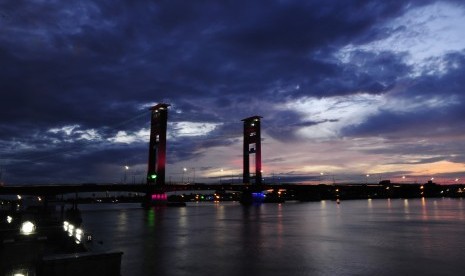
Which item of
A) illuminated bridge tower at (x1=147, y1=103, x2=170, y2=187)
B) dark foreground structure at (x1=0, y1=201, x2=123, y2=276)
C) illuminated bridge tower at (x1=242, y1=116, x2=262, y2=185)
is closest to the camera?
dark foreground structure at (x1=0, y1=201, x2=123, y2=276)

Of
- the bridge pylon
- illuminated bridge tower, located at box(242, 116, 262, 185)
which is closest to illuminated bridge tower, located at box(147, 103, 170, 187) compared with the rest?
the bridge pylon

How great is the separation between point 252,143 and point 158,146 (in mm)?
44833

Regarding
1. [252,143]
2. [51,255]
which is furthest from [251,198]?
[51,255]

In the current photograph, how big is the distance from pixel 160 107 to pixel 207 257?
105329 mm

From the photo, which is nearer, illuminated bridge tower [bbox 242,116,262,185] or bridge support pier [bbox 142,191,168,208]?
bridge support pier [bbox 142,191,168,208]

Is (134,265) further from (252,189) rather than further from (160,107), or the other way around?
(252,189)

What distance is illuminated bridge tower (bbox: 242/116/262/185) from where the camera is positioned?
14400 centimetres

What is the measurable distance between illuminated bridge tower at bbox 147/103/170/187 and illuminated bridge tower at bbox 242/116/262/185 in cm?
A: 3709

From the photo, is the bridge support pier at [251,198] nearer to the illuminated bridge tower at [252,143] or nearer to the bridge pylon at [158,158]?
the illuminated bridge tower at [252,143]

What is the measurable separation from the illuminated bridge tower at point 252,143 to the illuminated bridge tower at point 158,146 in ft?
122

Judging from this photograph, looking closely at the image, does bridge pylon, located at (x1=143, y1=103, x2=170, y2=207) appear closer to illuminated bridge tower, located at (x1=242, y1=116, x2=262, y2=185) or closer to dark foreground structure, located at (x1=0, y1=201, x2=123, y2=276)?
illuminated bridge tower, located at (x1=242, y1=116, x2=262, y2=185)

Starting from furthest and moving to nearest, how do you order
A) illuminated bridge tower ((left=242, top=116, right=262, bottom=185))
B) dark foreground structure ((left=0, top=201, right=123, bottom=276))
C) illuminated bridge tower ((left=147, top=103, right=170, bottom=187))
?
illuminated bridge tower ((left=242, top=116, right=262, bottom=185)), illuminated bridge tower ((left=147, top=103, right=170, bottom=187)), dark foreground structure ((left=0, top=201, right=123, bottom=276))

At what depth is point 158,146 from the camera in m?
119

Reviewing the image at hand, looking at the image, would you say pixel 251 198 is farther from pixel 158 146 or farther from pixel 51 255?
pixel 51 255
